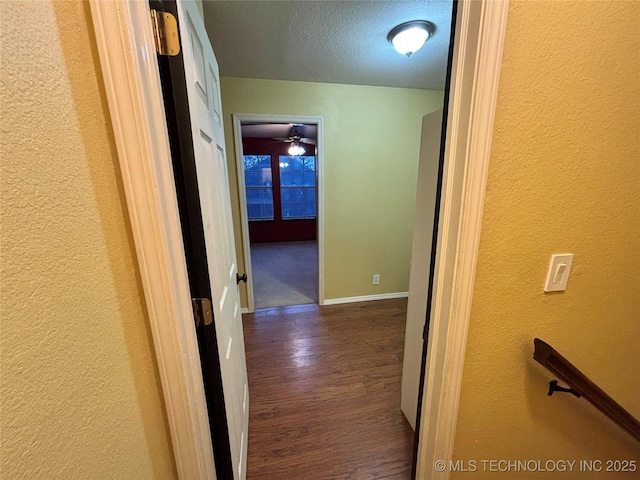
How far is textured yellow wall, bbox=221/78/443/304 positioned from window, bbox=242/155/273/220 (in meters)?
3.27

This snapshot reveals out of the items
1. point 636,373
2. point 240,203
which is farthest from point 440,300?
point 240,203

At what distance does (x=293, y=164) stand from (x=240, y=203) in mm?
3513

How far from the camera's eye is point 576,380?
784 millimetres

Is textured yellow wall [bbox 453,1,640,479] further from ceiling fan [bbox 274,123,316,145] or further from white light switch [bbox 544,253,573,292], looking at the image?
ceiling fan [bbox 274,123,316,145]

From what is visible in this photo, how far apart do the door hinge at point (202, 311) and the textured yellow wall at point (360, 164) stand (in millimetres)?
1946

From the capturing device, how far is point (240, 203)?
2.60m

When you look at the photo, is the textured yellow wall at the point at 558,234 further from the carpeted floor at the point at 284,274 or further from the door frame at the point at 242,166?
the carpeted floor at the point at 284,274

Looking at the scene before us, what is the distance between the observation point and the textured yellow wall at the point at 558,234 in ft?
2.08

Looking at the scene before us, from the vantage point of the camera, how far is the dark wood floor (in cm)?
136

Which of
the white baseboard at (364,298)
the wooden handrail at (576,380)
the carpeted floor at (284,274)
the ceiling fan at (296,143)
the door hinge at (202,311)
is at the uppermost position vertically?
the ceiling fan at (296,143)

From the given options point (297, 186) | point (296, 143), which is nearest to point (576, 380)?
point (296, 143)

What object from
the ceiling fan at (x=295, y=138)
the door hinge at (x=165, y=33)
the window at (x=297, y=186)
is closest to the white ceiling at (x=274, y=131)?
the ceiling fan at (x=295, y=138)

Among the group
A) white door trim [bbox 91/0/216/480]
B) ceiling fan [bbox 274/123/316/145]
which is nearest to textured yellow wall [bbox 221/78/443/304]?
ceiling fan [bbox 274/123/316/145]

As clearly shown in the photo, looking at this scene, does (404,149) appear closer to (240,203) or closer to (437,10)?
(437,10)
